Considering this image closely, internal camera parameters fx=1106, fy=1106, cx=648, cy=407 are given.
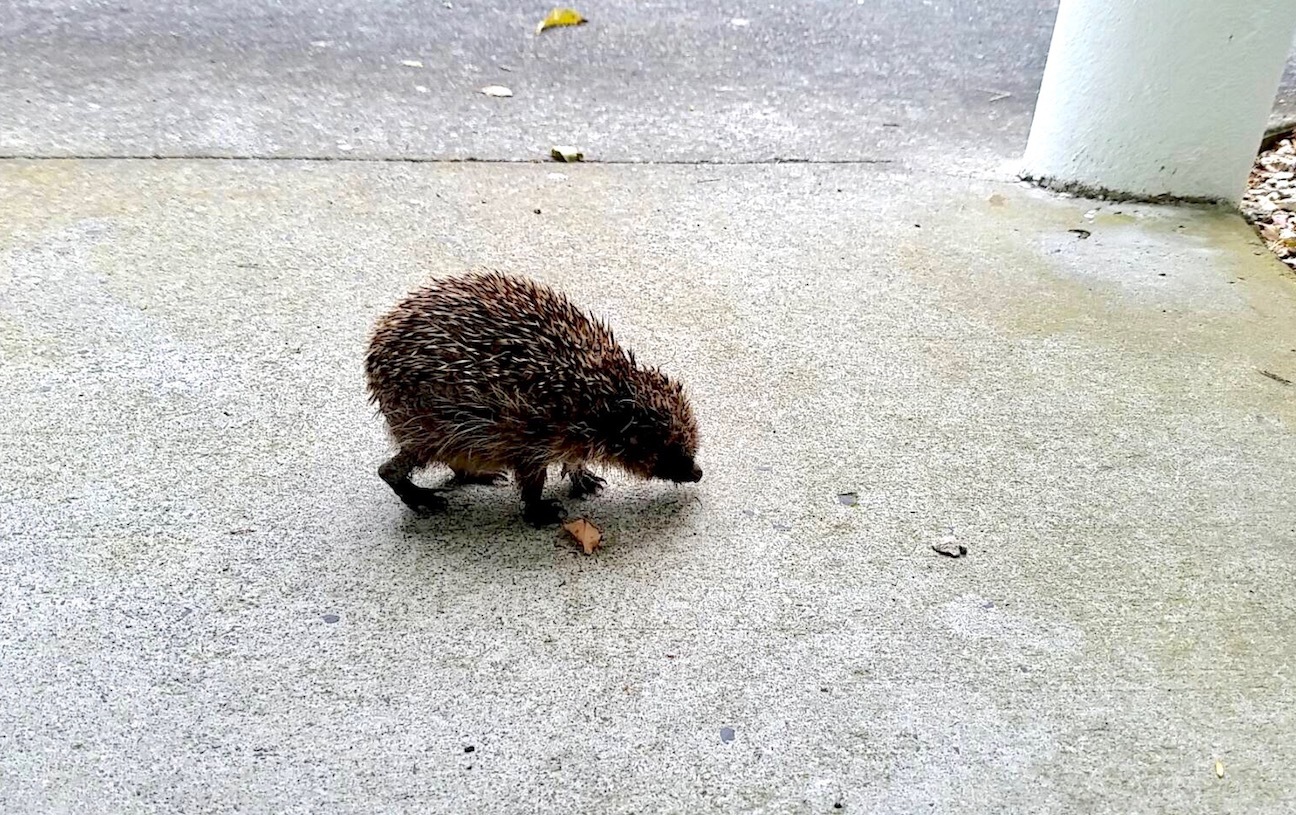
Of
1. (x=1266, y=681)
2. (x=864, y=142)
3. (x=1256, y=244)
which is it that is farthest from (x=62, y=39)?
(x=1266, y=681)

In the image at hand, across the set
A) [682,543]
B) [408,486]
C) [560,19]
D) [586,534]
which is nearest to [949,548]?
[682,543]

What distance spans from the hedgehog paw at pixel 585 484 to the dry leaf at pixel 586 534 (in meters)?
0.21

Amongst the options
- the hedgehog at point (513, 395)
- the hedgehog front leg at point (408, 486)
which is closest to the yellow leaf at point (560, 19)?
the hedgehog at point (513, 395)

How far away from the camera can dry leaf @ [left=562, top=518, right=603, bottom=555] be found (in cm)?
345

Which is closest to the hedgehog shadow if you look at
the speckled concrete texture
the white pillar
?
the speckled concrete texture

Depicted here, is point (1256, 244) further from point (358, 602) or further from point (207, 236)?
point (207, 236)

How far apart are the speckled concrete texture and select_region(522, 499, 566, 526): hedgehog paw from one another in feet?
0.30

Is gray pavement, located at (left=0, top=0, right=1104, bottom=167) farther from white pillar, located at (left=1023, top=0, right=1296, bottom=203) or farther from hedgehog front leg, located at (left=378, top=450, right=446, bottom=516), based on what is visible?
hedgehog front leg, located at (left=378, top=450, right=446, bottom=516)

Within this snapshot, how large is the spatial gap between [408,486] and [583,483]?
59cm

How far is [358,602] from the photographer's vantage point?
320cm

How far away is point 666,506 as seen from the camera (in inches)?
145

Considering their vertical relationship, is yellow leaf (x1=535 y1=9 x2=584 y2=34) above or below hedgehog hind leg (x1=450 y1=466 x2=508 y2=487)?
above

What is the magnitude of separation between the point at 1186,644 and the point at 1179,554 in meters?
0.43

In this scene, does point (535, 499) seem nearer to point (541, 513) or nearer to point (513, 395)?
point (541, 513)
